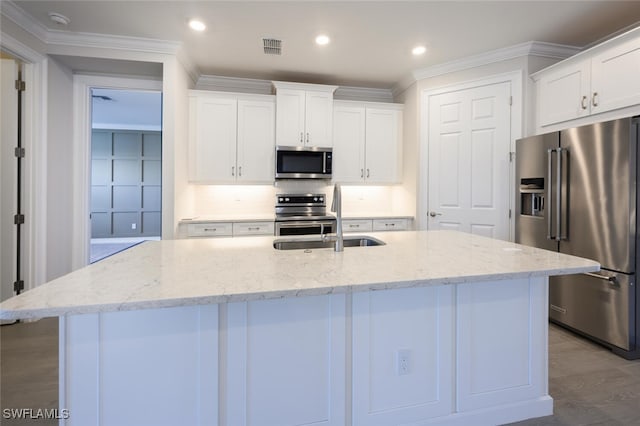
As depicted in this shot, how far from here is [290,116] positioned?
383cm

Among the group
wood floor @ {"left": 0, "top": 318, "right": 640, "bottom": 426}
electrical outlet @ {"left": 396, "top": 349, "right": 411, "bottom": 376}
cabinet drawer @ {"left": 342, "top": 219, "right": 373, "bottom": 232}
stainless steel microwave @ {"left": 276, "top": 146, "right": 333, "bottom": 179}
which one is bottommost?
wood floor @ {"left": 0, "top": 318, "right": 640, "bottom": 426}

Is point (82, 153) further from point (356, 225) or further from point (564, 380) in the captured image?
point (564, 380)

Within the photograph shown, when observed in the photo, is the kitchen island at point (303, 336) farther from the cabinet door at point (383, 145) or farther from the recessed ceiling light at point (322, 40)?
the cabinet door at point (383, 145)

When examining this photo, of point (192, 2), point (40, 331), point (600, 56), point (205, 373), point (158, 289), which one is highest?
point (192, 2)

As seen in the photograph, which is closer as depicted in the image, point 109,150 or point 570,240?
point 570,240

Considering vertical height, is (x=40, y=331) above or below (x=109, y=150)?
below

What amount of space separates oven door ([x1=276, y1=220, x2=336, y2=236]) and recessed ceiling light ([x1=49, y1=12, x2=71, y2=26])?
2653 mm

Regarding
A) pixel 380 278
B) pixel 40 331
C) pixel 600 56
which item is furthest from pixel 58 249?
pixel 600 56

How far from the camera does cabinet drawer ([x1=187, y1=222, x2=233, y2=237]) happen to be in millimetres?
3385

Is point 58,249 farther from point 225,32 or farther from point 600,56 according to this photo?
point 600,56

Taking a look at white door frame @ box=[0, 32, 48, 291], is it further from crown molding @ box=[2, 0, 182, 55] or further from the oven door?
the oven door

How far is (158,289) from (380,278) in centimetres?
79

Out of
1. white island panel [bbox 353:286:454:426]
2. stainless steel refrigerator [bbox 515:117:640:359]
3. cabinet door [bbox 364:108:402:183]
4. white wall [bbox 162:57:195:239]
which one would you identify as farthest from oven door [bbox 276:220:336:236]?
white island panel [bbox 353:286:454:426]

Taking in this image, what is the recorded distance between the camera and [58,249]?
3.15 metres
